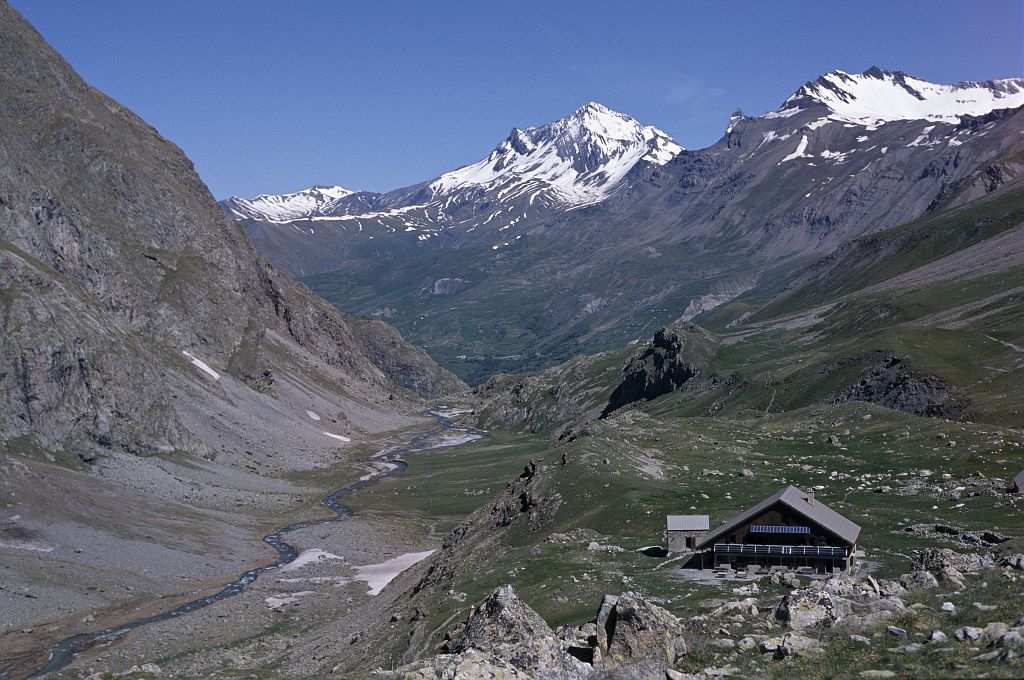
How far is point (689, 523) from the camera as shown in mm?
65125

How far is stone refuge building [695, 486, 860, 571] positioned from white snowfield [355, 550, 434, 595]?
174 ft

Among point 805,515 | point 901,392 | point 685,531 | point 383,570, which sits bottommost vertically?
point 383,570

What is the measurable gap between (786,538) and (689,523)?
997 centimetres

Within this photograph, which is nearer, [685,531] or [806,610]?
[806,610]

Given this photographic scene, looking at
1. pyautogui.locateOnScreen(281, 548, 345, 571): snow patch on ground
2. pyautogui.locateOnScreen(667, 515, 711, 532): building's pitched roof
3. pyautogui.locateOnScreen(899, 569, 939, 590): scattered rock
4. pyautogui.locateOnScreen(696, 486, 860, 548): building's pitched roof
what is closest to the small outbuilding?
pyautogui.locateOnScreen(667, 515, 711, 532): building's pitched roof

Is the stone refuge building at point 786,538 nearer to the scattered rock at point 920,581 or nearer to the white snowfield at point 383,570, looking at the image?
the scattered rock at point 920,581

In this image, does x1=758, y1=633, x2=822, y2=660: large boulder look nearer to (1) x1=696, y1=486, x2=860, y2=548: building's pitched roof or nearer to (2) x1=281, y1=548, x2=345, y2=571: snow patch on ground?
(1) x1=696, y1=486, x2=860, y2=548: building's pitched roof

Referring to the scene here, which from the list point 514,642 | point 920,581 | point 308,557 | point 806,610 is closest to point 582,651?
point 514,642

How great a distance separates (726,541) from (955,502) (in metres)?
24.7

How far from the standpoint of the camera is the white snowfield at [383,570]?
10632cm

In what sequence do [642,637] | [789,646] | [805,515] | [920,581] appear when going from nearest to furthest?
[789,646], [642,637], [920,581], [805,515]

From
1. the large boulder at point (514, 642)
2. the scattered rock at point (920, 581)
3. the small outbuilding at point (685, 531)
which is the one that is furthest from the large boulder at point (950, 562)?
the small outbuilding at point (685, 531)

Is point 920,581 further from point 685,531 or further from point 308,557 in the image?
point 308,557

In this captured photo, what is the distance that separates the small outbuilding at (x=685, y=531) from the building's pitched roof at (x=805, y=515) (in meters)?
5.88
